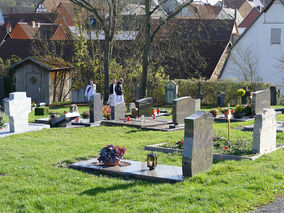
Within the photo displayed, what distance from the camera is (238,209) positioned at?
8117 millimetres

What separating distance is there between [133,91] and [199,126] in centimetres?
2169

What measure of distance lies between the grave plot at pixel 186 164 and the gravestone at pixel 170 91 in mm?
18885

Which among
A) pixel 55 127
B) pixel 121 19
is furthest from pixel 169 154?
pixel 121 19

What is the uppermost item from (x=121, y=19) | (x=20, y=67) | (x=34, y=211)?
(x=121, y=19)

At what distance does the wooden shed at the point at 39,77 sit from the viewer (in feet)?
108

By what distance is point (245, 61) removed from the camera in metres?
38.7

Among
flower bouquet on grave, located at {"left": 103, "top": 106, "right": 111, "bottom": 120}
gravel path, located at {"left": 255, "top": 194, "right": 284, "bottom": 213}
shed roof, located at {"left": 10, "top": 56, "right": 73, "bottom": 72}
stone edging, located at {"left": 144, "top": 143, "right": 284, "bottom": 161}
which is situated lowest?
gravel path, located at {"left": 255, "top": 194, "right": 284, "bottom": 213}

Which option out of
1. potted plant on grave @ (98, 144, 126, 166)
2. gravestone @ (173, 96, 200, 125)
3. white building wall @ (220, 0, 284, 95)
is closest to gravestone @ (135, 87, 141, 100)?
gravestone @ (173, 96, 200, 125)

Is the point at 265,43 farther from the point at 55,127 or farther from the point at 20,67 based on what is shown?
the point at 55,127

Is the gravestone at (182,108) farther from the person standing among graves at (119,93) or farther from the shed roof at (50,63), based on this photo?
the shed roof at (50,63)

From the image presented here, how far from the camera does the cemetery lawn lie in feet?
27.1

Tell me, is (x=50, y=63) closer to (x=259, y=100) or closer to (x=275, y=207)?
(x=259, y=100)

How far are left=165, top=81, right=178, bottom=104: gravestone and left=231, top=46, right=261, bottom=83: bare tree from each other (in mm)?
10009

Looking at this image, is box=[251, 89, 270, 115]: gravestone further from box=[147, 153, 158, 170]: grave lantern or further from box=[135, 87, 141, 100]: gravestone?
box=[147, 153, 158, 170]: grave lantern
